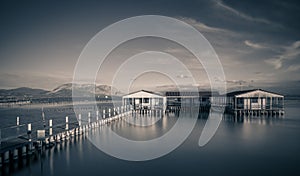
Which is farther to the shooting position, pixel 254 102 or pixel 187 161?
pixel 254 102

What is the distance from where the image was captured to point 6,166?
33.6 ft

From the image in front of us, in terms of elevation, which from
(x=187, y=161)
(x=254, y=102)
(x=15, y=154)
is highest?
(x=254, y=102)

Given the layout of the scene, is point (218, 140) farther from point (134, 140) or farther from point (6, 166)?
point (6, 166)

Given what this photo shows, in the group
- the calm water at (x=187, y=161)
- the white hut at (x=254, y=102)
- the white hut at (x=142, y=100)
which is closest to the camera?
the calm water at (x=187, y=161)

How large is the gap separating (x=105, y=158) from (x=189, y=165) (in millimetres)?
3817

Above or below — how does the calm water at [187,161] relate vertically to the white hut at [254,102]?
below

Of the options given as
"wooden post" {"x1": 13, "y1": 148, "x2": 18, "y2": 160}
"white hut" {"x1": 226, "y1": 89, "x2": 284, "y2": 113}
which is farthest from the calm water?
"white hut" {"x1": 226, "y1": 89, "x2": 284, "y2": 113}

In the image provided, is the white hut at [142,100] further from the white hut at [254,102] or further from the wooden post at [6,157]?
the wooden post at [6,157]

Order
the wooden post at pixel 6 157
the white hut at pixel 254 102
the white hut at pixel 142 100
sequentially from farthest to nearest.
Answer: the white hut at pixel 142 100, the white hut at pixel 254 102, the wooden post at pixel 6 157

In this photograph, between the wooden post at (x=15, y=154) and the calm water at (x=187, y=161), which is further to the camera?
the wooden post at (x=15, y=154)

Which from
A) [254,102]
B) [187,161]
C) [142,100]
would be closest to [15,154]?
[187,161]

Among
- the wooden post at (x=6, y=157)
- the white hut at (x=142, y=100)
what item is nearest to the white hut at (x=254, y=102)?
the white hut at (x=142, y=100)

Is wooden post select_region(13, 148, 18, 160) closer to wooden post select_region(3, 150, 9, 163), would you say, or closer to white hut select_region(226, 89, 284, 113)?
wooden post select_region(3, 150, 9, 163)

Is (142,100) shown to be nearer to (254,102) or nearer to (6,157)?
(254,102)
